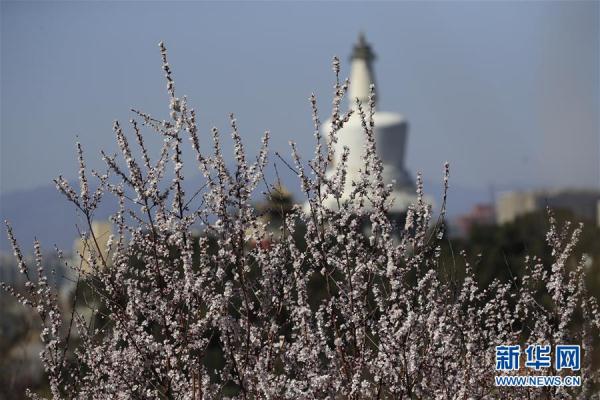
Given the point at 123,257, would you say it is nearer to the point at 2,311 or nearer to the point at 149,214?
the point at 149,214

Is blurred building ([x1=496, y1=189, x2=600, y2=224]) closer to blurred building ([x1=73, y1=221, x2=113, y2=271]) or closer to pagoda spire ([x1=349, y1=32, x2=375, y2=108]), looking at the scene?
pagoda spire ([x1=349, y1=32, x2=375, y2=108])

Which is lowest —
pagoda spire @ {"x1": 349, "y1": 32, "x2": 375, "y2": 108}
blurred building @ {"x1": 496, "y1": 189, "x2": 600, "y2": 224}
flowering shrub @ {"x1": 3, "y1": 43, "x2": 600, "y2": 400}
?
flowering shrub @ {"x1": 3, "y1": 43, "x2": 600, "y2": 400}

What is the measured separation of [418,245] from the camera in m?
6.21

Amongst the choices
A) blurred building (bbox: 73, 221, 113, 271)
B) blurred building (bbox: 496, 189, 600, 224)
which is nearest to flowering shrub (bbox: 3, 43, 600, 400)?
blurred building (bbox: 73, 221, 113, 271)

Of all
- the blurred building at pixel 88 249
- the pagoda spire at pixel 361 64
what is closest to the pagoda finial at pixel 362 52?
the pagoda spire at pixel 361 64

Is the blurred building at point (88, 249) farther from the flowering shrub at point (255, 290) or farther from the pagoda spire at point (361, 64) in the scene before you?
the pagoda spire at point (361, 64)

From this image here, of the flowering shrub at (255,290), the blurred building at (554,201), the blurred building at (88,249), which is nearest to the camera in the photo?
the flowering shrub at (255,290)

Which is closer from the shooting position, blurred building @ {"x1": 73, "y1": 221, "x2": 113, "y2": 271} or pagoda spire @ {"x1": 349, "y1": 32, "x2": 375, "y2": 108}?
blurred building @ {"x1": 73, "y1": 221, "x2": 113, "y2": 271}

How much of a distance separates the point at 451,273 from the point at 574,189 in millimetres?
74041

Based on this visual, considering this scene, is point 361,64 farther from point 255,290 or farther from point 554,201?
point 255,290

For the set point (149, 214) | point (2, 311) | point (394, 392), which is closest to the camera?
point (149, 214)

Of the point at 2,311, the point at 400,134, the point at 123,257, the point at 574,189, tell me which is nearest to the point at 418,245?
the point at 123,257

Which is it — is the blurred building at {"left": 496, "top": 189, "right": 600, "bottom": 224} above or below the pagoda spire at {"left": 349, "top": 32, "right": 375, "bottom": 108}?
below

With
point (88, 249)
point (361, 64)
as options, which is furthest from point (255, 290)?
point (361, 64)
